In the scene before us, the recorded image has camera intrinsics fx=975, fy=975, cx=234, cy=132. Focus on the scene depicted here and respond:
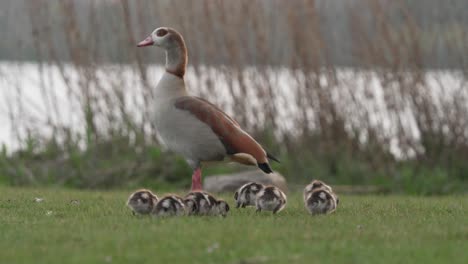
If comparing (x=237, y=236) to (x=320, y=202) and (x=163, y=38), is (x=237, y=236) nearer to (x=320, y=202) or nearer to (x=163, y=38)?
(x=320, y=202)

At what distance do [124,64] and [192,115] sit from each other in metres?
5.04

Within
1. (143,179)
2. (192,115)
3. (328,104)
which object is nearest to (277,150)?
(328,104)

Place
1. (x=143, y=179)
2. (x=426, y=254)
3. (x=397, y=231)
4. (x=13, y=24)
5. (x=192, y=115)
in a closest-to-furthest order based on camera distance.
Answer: (x=426, y=254)
(x=397, y=231)
(x=192, y=115)
(x=143, y=179)
(x=13, y=24)

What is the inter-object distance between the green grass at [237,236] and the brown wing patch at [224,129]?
2.21ft

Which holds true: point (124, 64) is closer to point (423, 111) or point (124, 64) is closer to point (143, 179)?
point (143, 179)

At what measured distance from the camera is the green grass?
6031mm

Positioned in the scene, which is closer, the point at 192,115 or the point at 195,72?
the point at 192,115

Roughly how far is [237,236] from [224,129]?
255cm

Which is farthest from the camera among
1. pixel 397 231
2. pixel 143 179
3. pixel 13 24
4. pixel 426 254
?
pixel 13 24

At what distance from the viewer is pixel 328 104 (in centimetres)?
1338

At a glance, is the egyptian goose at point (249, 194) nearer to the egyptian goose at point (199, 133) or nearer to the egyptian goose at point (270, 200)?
the egyptian goose at point (270, 200)

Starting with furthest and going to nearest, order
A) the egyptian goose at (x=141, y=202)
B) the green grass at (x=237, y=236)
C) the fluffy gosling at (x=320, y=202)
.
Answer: the fluffy gosling at (x=320, y=202), the egyptian goose at (x=141, y=202), the green grass at (x=237, y=236)

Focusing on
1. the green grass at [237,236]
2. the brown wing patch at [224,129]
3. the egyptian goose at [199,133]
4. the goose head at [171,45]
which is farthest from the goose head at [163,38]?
the green grass at [237,236]

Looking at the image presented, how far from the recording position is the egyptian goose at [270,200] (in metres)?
8.19
